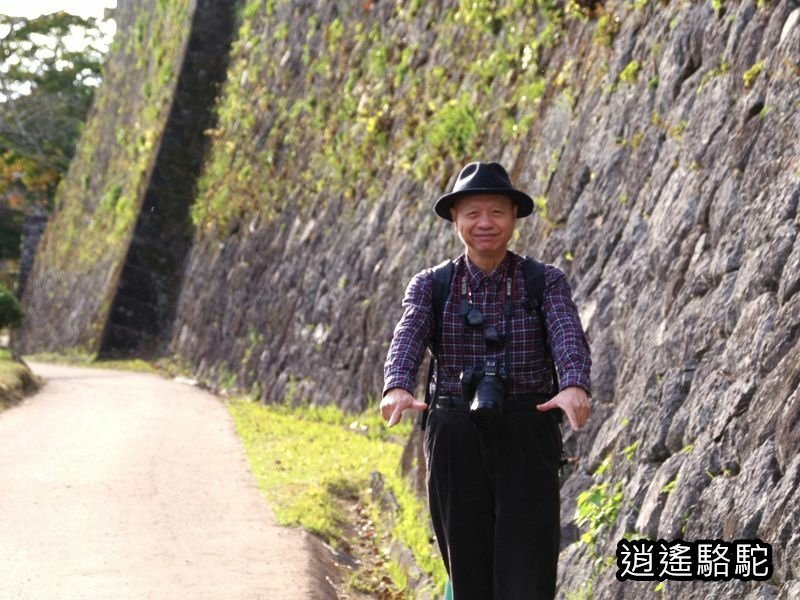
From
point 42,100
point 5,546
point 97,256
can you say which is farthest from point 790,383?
point 42,100

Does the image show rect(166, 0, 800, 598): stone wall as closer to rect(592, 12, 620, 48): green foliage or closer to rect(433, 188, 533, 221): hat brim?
rect(592, 12, 620, 48): green foliage

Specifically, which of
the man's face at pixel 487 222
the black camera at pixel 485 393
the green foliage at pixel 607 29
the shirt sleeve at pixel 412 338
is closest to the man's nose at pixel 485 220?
the man's face at pixel 487 222

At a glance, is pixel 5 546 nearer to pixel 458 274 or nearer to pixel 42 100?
pixel 458 274

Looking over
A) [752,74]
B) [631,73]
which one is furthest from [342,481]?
[752,74]

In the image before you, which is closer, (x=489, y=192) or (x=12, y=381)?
(x=489, y=192)

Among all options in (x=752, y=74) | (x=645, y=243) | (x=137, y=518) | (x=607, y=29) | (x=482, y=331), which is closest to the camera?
(x=482, y=331)

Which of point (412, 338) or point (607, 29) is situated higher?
point (607, 29)

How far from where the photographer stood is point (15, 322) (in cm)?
2655

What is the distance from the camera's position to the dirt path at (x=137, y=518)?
752cm

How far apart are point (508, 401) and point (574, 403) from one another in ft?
1.13

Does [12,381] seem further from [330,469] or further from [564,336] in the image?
[564,336]

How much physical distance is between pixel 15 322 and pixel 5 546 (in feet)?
62.3

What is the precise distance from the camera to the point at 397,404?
4.86 meters

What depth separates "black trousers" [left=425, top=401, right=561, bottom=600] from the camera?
489 cm
